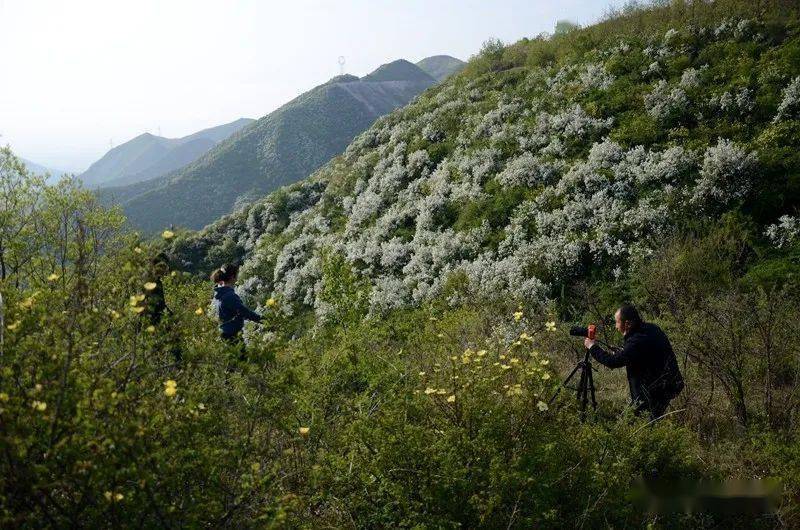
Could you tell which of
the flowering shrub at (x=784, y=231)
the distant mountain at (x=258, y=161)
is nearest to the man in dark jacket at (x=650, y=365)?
the flowering shrub at (x=784, y=231)

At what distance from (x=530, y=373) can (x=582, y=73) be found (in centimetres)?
1713

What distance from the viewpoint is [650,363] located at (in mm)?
5996

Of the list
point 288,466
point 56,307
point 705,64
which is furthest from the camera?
point 705,64

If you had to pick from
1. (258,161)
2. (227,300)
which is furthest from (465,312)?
(258,161)

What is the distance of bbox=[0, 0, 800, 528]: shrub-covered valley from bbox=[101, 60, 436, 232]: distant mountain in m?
55.5

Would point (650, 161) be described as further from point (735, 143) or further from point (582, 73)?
point (582, 73)

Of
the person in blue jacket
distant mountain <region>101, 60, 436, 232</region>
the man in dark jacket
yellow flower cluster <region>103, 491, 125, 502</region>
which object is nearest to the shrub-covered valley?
yellow flower cluster <region>103, 491, 125, 502</region>

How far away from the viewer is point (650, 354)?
5.95 meters

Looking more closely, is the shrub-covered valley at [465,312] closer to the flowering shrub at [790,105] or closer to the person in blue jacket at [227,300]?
the flowering shrub at [790,105]

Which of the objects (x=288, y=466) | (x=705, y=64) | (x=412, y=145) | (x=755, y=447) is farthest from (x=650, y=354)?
(x=412, y=145)

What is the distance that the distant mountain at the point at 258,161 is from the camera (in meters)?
78.5

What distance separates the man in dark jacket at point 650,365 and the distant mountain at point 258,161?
235 ft

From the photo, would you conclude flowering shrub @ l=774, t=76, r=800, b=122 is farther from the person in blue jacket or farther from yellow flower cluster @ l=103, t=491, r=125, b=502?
yellow flower cluster @ l=103, t=491, r=125, b=502

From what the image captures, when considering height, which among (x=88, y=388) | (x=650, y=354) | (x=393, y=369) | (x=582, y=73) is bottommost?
(x=650, y=354)
